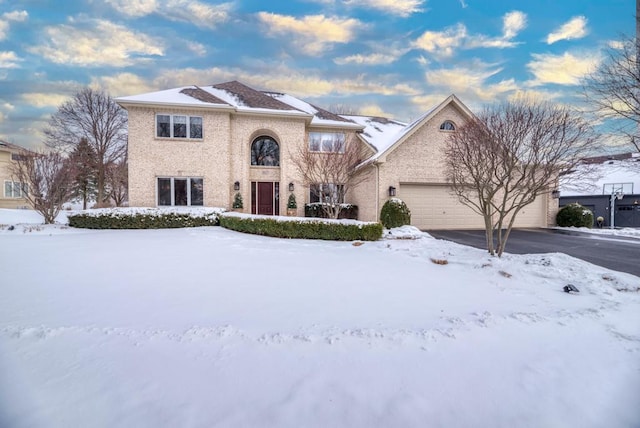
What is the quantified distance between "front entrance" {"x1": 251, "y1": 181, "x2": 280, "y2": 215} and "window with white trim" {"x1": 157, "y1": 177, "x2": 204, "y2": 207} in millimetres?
2781

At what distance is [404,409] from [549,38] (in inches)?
547

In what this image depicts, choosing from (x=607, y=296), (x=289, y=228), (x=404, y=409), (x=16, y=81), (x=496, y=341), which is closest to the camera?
(x=404, y=409)

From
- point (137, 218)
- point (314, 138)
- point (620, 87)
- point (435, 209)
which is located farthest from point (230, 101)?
point (620, 87)

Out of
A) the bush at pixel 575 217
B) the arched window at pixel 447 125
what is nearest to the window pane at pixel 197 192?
the arched window at pixel 447 125

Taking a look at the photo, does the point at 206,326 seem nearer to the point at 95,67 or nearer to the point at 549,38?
the point at 549,38

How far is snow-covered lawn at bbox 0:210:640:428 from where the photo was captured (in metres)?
1.95

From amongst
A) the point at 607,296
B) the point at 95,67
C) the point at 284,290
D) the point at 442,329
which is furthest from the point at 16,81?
the point at 607,296

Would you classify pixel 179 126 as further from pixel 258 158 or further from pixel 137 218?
pixel 137 218

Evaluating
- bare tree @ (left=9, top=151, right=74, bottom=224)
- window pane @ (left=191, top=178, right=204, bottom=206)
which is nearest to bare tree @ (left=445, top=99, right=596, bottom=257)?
window pane @ (left=191, top=178, right=204, bottom=206)

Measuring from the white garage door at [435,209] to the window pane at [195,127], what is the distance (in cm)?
1070

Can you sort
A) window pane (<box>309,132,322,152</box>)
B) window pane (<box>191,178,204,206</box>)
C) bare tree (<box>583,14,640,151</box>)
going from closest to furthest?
bare tree (<box>583,14,640,151</box>) → window pane (<box>191,178,204,206</box>) → window pane (<box>309,132,322,152</box>)

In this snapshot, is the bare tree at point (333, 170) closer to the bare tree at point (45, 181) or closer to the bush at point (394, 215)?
the bush at point (394, 215)

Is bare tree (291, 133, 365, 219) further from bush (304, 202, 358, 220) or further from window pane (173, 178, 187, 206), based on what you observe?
window pane (173, 178, 187, 206)

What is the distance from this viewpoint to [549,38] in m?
10.2
